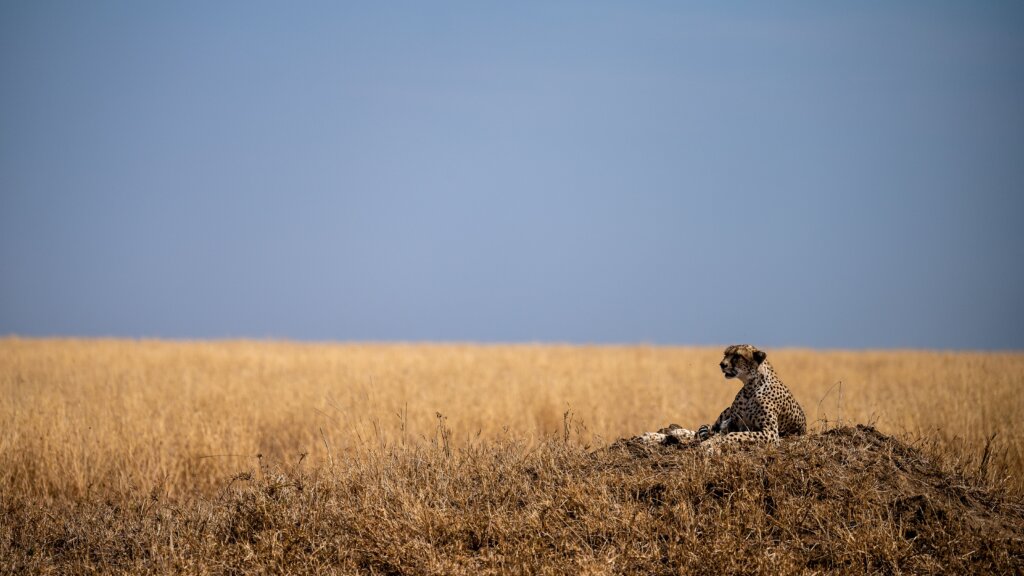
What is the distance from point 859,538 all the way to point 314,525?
3.90m

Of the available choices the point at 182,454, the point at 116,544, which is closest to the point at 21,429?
the point at 182,454

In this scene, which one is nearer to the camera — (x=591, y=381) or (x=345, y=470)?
(x=345, y=470)

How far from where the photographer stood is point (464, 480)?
264 inches

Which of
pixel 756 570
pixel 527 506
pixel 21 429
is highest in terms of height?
pixel 21 429

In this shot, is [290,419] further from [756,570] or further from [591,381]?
[756,570]

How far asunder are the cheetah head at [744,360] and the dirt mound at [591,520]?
661mm

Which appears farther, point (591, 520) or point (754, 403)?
point (754, 403)

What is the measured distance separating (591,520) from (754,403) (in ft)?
6.37

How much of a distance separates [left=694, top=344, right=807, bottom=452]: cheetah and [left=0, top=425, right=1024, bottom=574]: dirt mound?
0.66ft

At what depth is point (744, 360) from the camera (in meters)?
6.63

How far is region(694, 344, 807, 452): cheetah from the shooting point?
661cm

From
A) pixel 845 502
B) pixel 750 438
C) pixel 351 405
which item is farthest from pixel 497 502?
pixel 351 405

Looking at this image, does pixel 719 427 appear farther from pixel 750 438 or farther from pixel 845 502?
pixel 845 502

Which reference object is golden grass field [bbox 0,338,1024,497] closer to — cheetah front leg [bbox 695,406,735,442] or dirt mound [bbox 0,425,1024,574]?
dirt mound [bbox 0,425,1024,574]
